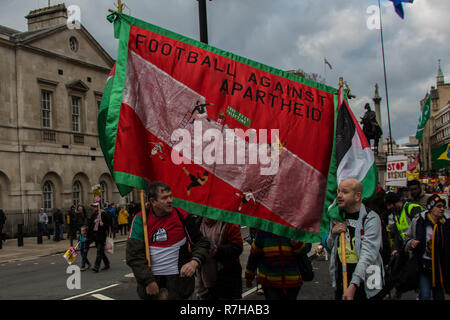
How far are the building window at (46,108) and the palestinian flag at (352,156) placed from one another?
85.6 ft

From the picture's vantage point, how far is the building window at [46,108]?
1109 inches

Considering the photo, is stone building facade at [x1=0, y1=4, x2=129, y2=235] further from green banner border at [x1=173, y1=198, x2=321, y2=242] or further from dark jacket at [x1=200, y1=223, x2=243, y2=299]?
green banner border at [x1=173, y1=198, x2=321, y2=242]

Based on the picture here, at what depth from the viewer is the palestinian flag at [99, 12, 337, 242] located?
4426 millimetres

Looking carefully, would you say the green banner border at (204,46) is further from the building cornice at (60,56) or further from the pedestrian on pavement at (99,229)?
the building cornice at (60,56)

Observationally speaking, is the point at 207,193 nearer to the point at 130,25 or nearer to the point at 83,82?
the point at 130,25

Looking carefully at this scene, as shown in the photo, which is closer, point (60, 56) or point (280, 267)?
point (280, 267)

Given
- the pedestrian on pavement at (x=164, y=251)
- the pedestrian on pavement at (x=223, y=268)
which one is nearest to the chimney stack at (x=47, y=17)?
the pedestrian on pavement at (x=223, y=268)

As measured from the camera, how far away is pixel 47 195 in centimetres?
2791

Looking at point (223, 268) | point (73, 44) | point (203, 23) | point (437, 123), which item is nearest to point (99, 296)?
point (223, 268)

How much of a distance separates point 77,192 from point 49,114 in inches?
205

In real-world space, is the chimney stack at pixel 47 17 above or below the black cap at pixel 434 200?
above

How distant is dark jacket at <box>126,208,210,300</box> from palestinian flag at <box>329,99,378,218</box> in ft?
4.34

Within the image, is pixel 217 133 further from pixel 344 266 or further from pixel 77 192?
pixel 77 192

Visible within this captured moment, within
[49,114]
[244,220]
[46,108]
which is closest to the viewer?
[244,220]
